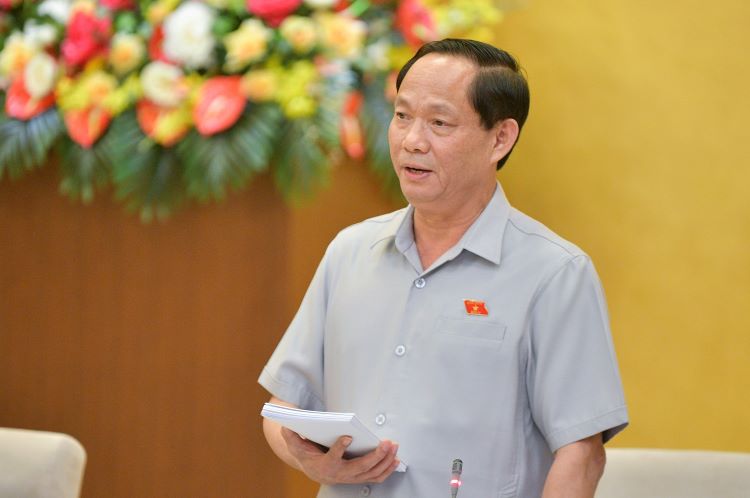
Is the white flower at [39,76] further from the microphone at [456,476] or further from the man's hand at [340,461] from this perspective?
the microphone at [456,476]

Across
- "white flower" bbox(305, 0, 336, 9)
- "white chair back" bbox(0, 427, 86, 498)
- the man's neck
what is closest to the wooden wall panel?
"white flower" bbox(305, 0, 336, 9)

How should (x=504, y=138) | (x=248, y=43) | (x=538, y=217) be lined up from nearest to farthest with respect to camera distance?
1. (x=504, y=138)
2. (x=248, y=43)
3. (x=538, y=217)

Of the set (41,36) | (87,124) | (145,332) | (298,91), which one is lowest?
(145,332)

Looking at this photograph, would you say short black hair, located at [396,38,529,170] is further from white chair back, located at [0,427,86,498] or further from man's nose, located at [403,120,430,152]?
white chair back, located at [0,427,86,498]

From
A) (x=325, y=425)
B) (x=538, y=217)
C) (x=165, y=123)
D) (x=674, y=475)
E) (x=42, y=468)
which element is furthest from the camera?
(x=538, y=217)

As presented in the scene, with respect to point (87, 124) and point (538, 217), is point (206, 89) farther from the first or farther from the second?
point (538, 217)

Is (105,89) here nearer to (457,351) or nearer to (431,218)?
(431,218)

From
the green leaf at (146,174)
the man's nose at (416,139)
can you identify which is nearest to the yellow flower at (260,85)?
the green leaf at (146,174)

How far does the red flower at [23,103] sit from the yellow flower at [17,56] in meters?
0.03

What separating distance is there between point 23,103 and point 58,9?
0.79 feet

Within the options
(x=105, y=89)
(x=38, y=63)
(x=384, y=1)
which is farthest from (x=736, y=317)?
(x=38, y=63)

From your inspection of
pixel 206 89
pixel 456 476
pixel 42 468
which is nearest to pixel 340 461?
pixel 456 476

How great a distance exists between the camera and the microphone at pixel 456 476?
64.0 inches

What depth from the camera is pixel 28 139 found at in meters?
2.74
